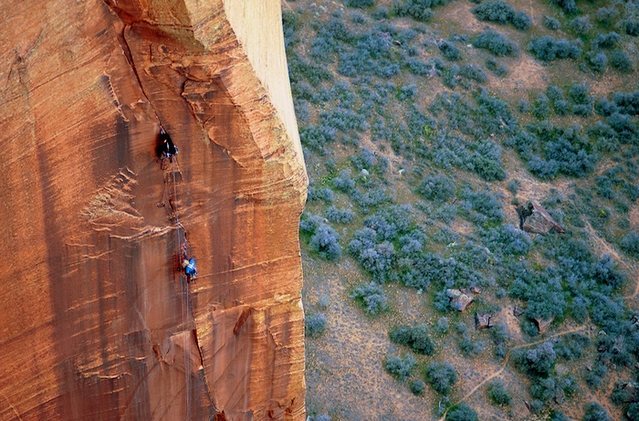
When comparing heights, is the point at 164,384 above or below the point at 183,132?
below

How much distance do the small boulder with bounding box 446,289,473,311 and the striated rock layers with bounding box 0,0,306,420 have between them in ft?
42.5

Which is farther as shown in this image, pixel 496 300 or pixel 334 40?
pixel 334 40

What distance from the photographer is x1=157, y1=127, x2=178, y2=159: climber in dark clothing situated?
728 centimetres

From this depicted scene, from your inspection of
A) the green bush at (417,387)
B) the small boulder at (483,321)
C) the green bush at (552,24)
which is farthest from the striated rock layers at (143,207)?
the green bush at (552,24)

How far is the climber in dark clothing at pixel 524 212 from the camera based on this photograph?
24.3 m

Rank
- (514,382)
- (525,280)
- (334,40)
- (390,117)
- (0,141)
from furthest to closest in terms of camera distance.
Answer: (334,40) < (390,117) < (525,280) < (514,382) < (0,141)

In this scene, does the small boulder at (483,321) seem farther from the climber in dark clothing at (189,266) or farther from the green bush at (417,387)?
the climber in dark clothing at (189,266)

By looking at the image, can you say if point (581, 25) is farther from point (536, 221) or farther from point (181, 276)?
point (181, 276)

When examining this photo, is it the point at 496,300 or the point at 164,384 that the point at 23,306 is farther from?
the point at 496,300

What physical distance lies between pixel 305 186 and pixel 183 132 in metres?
1.34

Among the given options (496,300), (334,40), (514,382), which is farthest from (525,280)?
(334,40)

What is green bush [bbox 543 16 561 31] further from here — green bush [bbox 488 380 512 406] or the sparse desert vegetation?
green bush [bbox 488 380 512 406]

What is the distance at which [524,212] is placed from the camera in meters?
24.6

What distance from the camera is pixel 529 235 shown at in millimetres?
23875
